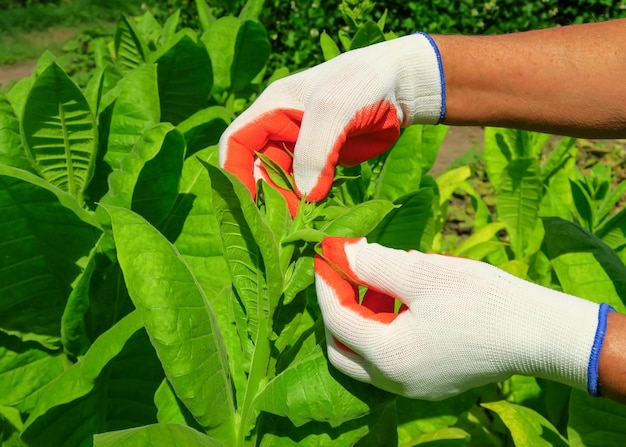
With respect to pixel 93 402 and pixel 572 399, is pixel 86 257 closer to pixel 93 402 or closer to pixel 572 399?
pixel 93 402

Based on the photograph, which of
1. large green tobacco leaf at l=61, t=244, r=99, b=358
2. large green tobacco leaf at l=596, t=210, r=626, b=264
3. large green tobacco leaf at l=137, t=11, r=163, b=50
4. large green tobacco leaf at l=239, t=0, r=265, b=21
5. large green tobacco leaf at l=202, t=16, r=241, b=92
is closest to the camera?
large green tobacco leaf at l=61, t=244, r=99, b=358

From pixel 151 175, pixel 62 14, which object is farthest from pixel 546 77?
pixel 62 14

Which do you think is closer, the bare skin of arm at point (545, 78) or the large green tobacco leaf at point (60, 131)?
the large green tobacco leaf at point (60, 131)

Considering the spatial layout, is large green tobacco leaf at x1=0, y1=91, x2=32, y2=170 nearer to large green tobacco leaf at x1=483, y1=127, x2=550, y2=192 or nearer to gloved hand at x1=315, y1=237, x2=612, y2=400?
gloved hand at x1=315, y1=237, x2=612, y2=400

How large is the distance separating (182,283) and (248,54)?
1.34 m

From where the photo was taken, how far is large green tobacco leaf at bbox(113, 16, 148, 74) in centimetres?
218

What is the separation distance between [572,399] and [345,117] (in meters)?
0.80

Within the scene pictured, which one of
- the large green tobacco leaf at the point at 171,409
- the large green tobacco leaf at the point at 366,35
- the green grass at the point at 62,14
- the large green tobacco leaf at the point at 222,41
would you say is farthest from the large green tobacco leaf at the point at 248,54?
the green grass at the point at 62,14

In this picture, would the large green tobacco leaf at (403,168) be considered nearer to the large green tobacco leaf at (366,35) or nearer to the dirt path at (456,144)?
the large green tobacco leaf at (366,35)

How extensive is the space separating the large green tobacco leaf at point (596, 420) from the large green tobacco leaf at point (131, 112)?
1148mm

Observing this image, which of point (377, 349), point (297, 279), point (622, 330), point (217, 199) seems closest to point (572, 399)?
point (622, 330)

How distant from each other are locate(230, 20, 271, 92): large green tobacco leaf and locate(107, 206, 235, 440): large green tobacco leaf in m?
1.23

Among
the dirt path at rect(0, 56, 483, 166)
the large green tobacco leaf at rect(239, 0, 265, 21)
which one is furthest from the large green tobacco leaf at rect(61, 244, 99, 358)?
the dirt path at rect(0, 56, 483, 166)

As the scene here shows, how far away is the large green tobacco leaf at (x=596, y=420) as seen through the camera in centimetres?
157
